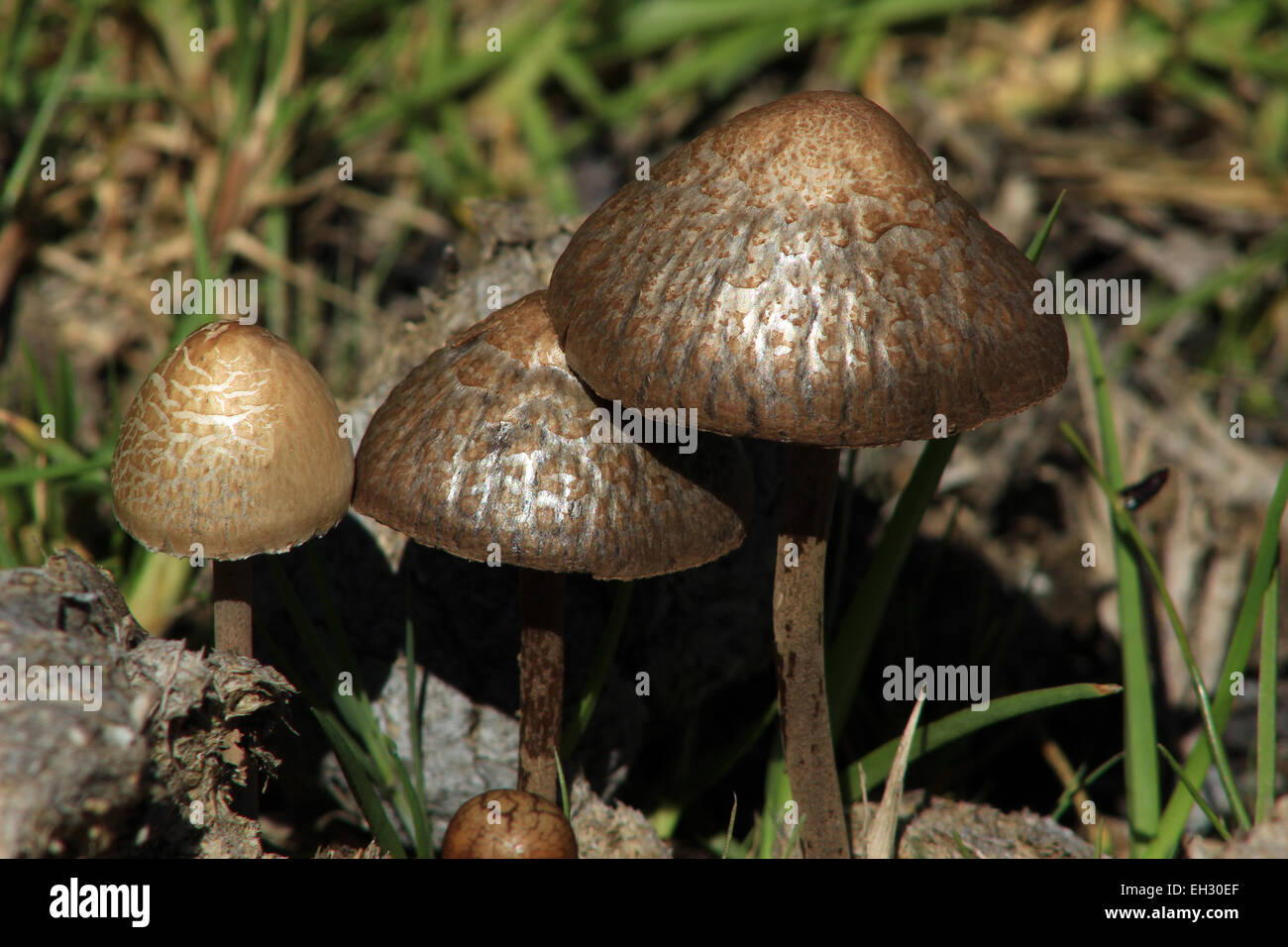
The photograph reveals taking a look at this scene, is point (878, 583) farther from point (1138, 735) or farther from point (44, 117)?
point (44, 117)

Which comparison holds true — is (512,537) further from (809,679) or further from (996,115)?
(996,115)

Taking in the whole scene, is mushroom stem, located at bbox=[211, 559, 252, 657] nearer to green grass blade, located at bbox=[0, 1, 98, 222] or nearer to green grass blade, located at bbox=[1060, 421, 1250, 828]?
green grass blade, located at bbox=[1060, 421, 1250, 828]

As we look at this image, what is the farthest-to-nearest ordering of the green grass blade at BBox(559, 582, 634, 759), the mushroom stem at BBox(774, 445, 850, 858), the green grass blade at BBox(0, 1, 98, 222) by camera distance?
the green grass blade at BBox(0, 1, 98, 222)
the green grass blade at BBox(559, 582, 634, 759)
the mushroom stem at BBox(774, 445, 850, 858)

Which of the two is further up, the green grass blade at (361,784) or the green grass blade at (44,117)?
the green grass blade at (44,117)

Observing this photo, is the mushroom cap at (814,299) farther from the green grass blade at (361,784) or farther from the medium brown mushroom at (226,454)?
the green grass blade at (361,784)

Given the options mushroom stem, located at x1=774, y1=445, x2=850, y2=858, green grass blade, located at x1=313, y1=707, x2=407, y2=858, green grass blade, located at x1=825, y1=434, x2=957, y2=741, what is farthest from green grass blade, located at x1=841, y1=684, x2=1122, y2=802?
green grass blade, located at x1=313, y1=707, x2=407, y2=858

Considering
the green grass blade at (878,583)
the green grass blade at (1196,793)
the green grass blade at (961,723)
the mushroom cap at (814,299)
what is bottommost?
the green grass blade at (1196,793)

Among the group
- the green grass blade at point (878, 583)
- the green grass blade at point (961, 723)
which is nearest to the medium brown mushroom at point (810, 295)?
the green grass blade at point (878, 583)
